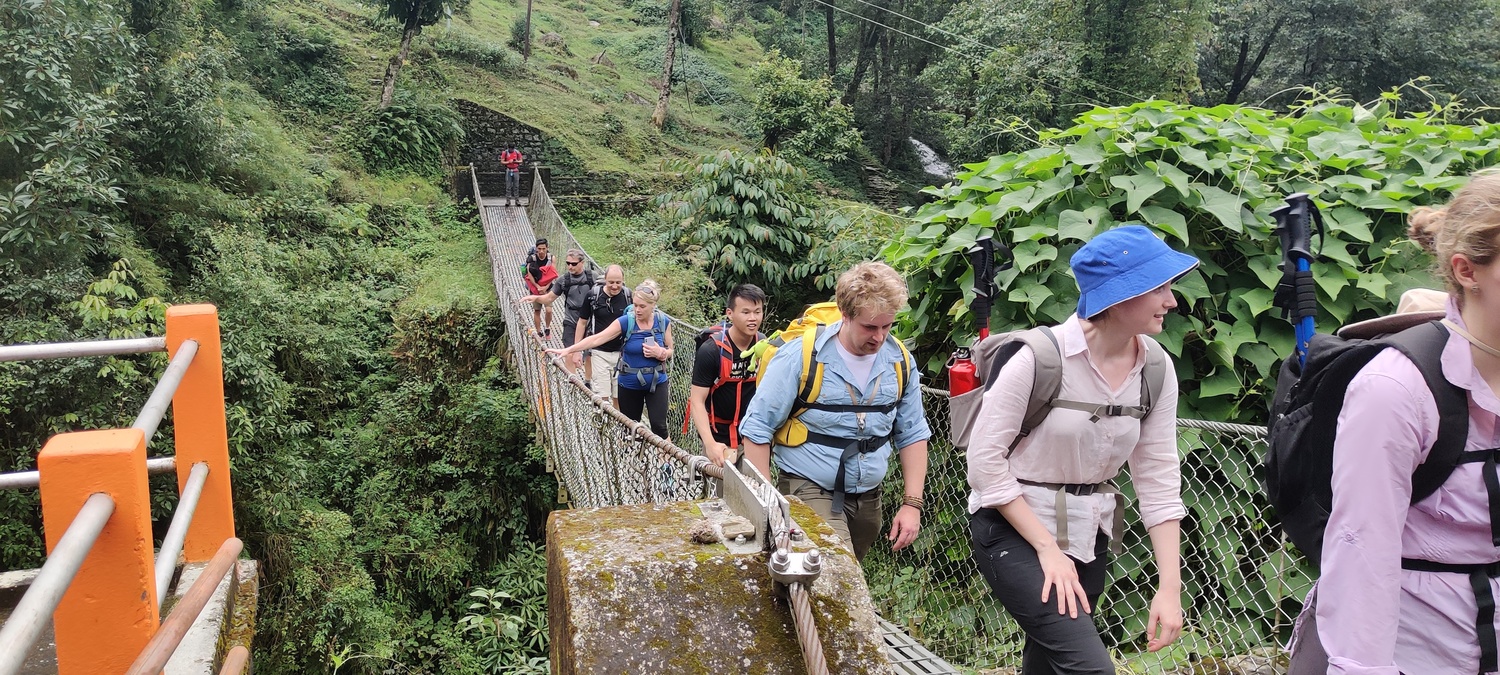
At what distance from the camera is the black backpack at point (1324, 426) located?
0.96 metres

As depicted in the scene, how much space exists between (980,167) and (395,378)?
291 inches

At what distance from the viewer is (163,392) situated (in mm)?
1151

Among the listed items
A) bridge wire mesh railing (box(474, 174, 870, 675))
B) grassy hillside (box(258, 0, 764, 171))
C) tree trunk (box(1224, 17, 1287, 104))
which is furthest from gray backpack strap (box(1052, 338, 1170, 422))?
tree trunk (box(1224, 17, 1287, 104))

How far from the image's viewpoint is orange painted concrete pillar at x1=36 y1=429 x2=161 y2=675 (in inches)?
35.0

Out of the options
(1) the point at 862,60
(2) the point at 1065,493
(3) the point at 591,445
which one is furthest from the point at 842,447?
(1) the point at 862,60

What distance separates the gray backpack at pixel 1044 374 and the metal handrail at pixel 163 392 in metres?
1.11

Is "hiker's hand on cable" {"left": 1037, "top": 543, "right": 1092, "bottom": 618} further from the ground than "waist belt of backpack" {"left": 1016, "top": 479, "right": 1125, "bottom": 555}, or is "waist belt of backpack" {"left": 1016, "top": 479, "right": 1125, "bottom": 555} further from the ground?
"waist belt of backpack" {"left": 1016, "top": 479, "right": 1125, "bottom": 555}

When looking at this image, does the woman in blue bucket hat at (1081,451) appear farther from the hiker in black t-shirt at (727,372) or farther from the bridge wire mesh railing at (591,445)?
the hiker in black t-shirt at (727,372)

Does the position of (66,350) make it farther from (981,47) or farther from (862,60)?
(862,60)

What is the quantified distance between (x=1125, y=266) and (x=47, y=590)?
1.27 metres

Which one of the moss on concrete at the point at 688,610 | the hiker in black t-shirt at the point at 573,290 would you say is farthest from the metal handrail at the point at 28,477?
the hiker in black t-shirt at the point at 573,290

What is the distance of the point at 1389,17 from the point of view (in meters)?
15.4

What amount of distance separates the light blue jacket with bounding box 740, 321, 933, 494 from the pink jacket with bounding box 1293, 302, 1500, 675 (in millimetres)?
1017

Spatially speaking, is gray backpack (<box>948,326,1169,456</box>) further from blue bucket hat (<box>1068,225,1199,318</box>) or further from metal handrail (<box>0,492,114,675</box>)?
metal handrail (<box>0,492,114,675</box>)
